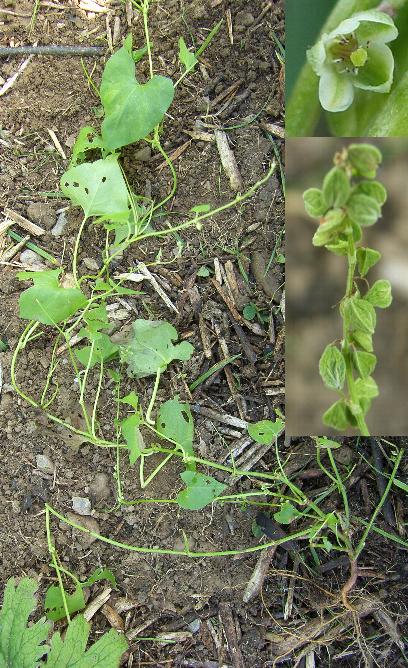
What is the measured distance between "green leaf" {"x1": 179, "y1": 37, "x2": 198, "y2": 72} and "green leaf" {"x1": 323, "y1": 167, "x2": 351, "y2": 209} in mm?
641

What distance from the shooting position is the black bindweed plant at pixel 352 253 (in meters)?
1.01

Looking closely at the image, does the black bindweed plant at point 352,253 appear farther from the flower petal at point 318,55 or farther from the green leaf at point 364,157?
the flower petal at point 318,55

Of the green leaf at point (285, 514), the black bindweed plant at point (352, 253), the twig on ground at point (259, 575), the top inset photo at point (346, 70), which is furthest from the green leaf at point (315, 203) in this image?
the twig on ground at point (259, 575)

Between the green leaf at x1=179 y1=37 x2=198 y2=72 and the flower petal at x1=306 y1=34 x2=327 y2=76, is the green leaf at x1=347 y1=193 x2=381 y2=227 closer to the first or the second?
the flower petal at x1=306 y1=34 x2=327 y2=76

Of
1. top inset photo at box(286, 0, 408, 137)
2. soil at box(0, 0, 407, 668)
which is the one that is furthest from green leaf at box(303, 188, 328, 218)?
soil at box(0, 0, 407, 668)

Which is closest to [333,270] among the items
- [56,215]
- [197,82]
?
[197,82]

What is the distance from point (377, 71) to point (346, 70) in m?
0.06

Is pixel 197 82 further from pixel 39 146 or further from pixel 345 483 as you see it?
pixel 345 483

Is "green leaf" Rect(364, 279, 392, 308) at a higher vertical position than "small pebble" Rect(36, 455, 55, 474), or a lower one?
higher

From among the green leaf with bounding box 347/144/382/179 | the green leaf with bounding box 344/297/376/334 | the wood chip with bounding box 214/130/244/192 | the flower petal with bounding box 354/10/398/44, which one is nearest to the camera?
the green leaf with bounding box 347/144/382/179

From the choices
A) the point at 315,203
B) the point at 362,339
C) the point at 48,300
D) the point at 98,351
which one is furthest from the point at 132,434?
the point at 315,203

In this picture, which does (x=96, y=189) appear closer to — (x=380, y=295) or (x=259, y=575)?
(x=380, y=295)

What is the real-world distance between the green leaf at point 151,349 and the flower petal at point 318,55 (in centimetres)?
61

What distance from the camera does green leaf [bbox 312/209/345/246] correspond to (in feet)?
3.38
